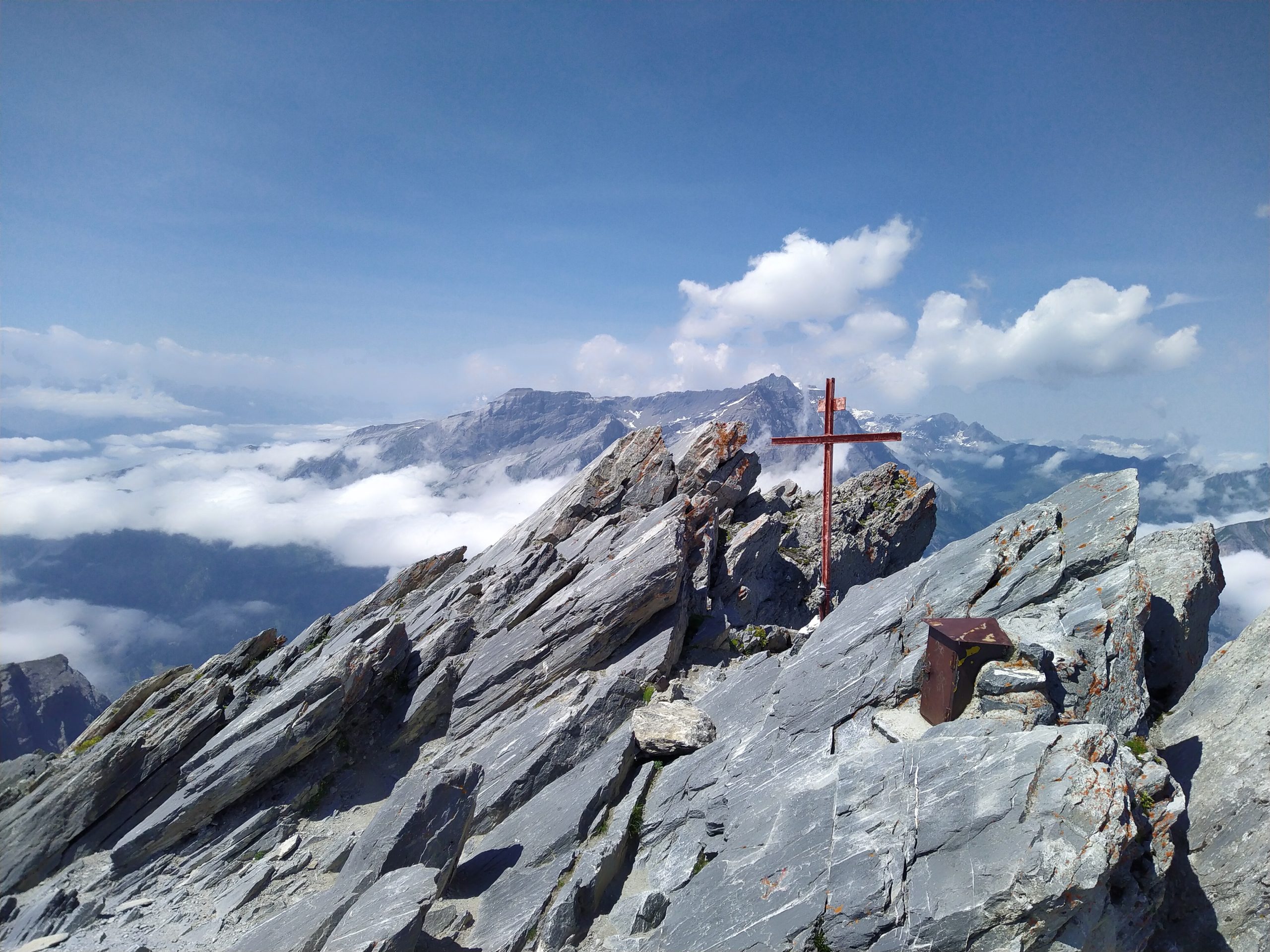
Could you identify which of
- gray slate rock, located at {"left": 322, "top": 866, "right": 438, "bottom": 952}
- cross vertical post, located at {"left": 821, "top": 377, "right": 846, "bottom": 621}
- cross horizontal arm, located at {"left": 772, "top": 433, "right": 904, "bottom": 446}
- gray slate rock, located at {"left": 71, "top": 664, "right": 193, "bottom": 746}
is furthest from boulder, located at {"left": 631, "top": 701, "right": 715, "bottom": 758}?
gray slate rock, located at {"left": 71, "top": 664, "right": 193, "bottom": 746}

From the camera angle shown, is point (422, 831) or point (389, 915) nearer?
point (389, 915)

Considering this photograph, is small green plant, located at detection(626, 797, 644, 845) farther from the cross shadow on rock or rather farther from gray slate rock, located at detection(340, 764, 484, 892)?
gray slate rock, located at detection(340, 764, 484, 892)

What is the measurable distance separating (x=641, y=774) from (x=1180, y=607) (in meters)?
16.7

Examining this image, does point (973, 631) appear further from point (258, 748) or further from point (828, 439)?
point (258, 748)

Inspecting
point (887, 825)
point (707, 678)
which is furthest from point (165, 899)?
point (887, 825)

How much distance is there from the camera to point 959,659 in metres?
13.7

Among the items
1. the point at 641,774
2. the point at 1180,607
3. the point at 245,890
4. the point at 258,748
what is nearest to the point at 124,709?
the point at 258,748

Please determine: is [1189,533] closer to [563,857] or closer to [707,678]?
[707,678]

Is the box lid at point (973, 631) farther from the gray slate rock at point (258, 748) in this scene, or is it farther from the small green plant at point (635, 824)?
the gray slate rock at point (258, 748)

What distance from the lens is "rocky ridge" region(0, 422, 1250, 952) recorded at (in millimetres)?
10953

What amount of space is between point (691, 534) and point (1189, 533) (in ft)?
73.3

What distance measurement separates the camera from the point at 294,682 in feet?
96.6

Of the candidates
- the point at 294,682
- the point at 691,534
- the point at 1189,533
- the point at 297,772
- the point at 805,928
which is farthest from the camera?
the point at 691,534

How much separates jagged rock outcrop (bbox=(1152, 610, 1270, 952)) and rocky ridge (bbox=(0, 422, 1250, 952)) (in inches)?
51.6
